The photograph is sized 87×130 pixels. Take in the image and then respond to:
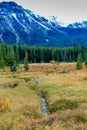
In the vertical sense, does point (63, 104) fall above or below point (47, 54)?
above

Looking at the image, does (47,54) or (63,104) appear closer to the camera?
(63,104)

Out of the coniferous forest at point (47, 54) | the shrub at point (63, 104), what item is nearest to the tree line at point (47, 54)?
the coniferous forest at point (47, 54)

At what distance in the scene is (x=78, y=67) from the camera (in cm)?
11469

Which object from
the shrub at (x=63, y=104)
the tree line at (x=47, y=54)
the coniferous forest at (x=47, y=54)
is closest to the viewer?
the shrub at (x=63, y=104)

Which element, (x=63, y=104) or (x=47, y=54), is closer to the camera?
(x=63, y=104)

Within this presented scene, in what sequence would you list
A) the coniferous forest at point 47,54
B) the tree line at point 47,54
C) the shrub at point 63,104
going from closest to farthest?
the shrub at point 63,104
the tree line at point 47,54
the coniferous forest at point 47,54

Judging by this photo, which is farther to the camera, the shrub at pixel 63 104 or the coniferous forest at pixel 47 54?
the coniferous forest at pixel 47 54

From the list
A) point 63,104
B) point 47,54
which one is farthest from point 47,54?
point 63,104

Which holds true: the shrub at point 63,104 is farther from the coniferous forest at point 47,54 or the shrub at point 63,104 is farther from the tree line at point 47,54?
the coniferous forest at point 47,54

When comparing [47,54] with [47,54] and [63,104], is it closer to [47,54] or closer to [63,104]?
[47,54]

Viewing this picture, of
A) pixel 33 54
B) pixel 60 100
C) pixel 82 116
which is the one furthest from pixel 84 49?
pixel 82 116

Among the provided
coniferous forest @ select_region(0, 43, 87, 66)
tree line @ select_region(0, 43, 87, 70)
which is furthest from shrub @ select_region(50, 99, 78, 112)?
coniferous forest @ select_region(0, 43, 87, 66)

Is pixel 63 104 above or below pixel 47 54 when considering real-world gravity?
above

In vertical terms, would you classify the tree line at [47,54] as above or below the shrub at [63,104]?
below
